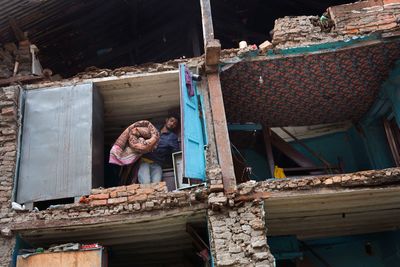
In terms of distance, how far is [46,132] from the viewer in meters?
8.30

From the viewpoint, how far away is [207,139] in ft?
26.2

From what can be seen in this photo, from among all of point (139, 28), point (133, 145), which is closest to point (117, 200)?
point (133, 145)

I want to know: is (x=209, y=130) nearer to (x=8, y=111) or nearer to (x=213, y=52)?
(x=213, y=52)

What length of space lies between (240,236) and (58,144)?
11.8ft

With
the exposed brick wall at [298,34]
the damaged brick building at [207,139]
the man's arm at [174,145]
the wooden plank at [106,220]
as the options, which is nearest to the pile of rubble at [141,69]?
the damaged brick building at [207,139]

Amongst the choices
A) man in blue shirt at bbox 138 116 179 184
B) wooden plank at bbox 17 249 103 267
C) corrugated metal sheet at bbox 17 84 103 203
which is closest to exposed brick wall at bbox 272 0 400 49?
man in blue shirt at bbox 138 116 179 184

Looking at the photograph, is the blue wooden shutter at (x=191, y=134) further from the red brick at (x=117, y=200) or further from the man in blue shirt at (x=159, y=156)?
the red brick at (x=117, y=200)

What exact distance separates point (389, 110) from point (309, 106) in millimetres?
1725

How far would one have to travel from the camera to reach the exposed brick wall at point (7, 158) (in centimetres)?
737

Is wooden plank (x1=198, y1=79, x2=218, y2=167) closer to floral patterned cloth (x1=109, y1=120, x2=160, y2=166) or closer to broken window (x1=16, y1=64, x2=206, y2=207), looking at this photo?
broken window (x1=16, y1=64, x2=206, y2=207)

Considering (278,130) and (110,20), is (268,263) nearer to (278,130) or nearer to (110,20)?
(278,130)

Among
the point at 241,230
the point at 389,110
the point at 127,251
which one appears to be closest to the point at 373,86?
the point at 389,110

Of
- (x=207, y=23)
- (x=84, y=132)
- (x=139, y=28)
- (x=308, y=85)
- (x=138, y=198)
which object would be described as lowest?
(x=138, y=198)

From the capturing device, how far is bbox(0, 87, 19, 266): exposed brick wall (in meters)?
7.37
